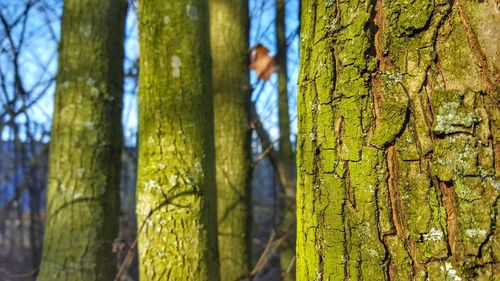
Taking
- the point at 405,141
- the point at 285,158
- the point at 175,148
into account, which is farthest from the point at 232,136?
the point at 405,141

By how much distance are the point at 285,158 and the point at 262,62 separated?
6.99ft

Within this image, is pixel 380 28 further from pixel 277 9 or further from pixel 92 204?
pixel 277 9

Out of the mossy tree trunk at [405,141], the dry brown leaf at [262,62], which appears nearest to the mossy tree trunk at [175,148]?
the mossy tree trunk at [405,141]

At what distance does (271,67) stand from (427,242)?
Result: 3.87 m

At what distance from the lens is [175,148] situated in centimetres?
232

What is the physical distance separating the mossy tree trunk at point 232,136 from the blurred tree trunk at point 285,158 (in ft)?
2.38

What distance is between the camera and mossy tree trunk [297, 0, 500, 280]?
2.86 ft

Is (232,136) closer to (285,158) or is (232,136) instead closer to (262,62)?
(262,62)

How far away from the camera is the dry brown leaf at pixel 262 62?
4.42m

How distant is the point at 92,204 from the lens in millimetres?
3162

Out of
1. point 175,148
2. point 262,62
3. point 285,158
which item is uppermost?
point 262,62

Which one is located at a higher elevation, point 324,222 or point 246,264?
point 324,222

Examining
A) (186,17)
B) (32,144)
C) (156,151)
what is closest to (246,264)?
(156,151)

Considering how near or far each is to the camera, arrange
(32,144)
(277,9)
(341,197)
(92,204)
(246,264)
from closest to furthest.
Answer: (341,197), (92,204), (246,264), (277,9), (32,144)
